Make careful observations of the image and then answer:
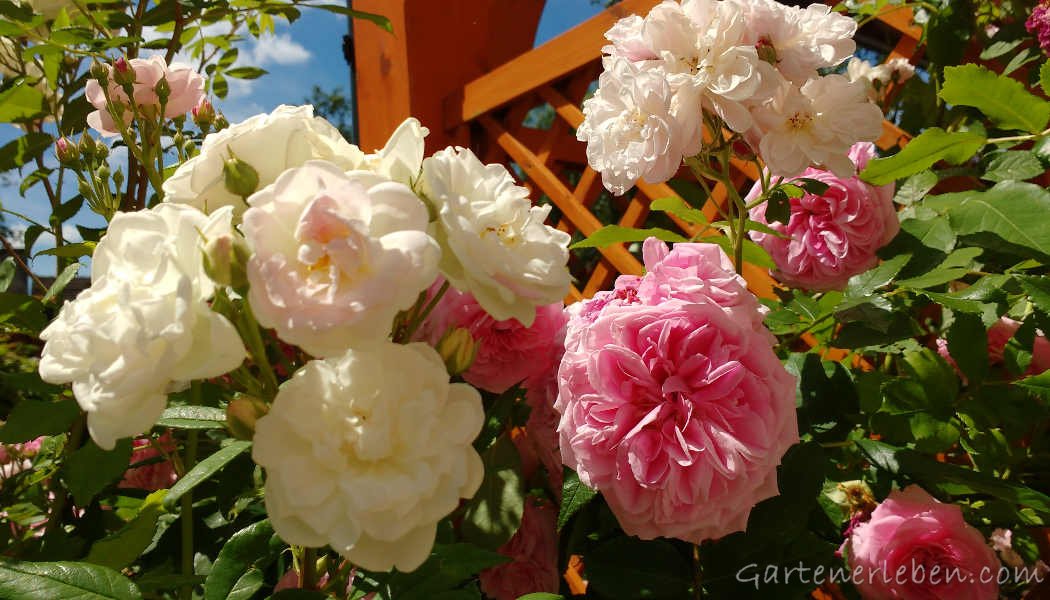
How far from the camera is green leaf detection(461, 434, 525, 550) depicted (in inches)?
23.5

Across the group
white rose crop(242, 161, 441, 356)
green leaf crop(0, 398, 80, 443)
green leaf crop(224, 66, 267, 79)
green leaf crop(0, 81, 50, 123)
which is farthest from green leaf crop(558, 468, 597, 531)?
green leaf crop(224, 66, 267, 79)

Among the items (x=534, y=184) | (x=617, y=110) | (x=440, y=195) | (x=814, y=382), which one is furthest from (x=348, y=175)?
(x=534, y=184)

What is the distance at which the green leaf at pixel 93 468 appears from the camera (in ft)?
1.99

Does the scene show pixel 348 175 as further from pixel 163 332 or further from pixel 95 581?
pixel 95 581

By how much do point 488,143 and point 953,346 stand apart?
4.14 ft

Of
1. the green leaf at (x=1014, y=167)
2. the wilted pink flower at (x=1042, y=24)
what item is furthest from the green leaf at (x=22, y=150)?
the wilted pink flower at (x=1042, y=24)

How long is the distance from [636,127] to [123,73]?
1.82 ft

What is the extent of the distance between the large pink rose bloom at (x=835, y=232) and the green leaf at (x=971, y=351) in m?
0.19

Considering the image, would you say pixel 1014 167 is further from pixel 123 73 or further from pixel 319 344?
pixel 123 73

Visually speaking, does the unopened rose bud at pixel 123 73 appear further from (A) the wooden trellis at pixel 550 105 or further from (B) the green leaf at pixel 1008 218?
(B) the green leaf at pixel 1008 218

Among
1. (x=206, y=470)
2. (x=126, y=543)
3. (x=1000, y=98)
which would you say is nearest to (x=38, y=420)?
(x=126, y=543)

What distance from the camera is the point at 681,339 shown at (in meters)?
0.55

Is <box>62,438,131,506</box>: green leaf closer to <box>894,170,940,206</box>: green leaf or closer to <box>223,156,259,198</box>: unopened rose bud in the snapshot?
<box>223,156,259,198</box>: unopened rose bud

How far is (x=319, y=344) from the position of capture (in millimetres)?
324
